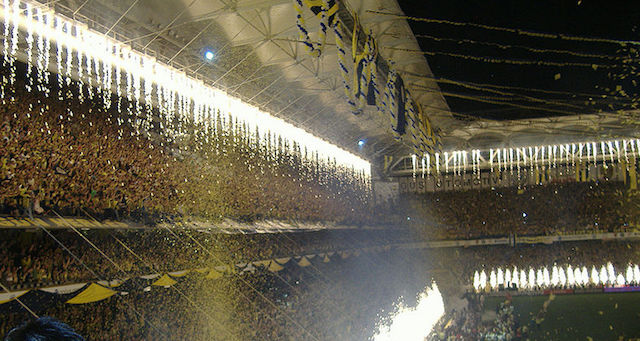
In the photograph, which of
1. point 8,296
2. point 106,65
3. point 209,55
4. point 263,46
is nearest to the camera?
point 8,296

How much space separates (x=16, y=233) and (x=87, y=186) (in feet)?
6.15

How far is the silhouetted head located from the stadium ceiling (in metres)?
10.7

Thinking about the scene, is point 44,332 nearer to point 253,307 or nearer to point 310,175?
point 253,307

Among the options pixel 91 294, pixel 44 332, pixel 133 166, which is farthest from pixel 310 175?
pixel 44 332

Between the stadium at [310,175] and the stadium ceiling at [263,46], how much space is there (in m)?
0.07

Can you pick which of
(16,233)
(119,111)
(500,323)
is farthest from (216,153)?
(500,323)

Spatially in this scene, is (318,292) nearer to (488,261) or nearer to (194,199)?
(194,199)

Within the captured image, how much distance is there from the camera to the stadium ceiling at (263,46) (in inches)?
486

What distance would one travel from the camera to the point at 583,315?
24.8m

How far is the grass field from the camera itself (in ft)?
73.1

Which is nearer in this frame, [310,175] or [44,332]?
[44,332]

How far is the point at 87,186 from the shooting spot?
36.2 ft

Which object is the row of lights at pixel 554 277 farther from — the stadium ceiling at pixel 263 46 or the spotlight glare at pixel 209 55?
the spotlight glare at pixel 209 55

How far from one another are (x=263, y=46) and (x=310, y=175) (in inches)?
408
